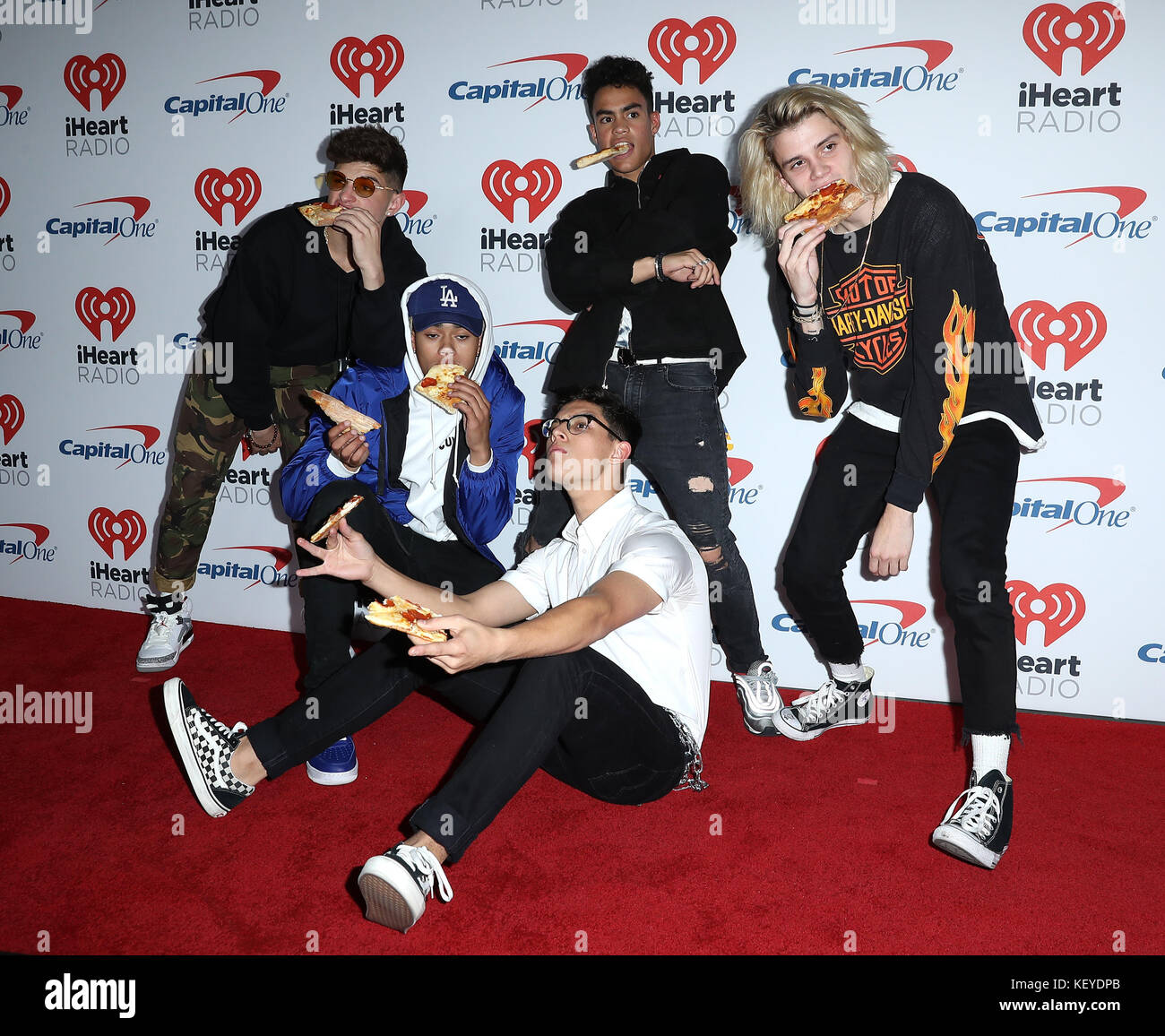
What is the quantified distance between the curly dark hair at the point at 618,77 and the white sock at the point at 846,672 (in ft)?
7.01

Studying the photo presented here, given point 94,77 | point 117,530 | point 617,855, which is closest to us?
point 617,855

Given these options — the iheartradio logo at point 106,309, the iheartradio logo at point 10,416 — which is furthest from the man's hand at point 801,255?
the iheartradio logo at point 10,416

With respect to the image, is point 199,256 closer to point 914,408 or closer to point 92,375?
point 92,375

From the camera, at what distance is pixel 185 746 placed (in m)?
2.59

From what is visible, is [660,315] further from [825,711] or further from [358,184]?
[825,711]

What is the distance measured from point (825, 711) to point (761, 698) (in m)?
0.23

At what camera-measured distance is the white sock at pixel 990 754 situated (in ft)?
8.70

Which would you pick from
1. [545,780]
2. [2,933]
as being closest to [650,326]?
[545,780]

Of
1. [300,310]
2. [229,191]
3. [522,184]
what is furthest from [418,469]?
[229,191]

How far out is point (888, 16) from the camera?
3.48m

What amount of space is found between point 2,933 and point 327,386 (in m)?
2.17

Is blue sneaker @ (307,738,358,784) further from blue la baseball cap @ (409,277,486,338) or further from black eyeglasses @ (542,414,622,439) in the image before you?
blue la baseball cap @ (409,277,486,338)

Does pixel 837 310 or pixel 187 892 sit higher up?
pixel 837 310

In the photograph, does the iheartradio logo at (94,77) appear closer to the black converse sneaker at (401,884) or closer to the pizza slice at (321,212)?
the pizza slice at (321,212)
